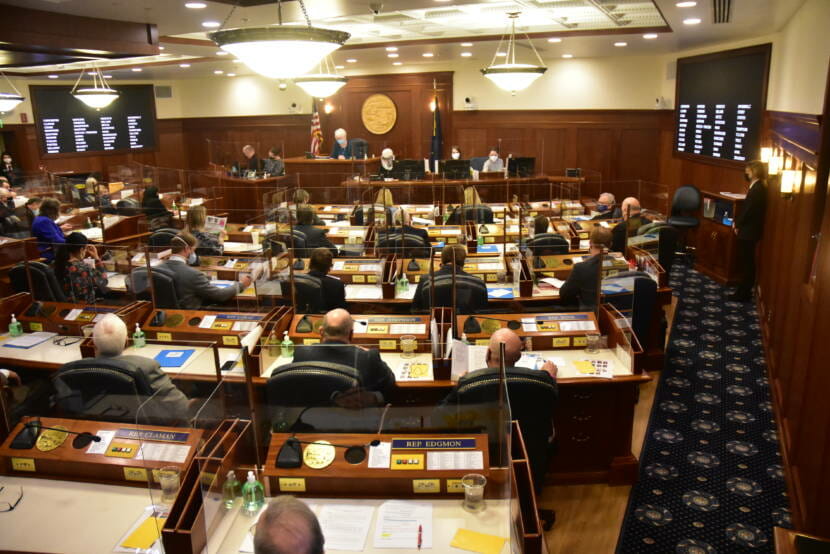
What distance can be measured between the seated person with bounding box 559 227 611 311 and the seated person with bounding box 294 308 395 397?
1.58 meters

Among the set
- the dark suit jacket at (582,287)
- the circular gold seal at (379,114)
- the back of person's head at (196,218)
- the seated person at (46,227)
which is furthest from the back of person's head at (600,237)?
the circular gold seal at (379,114)

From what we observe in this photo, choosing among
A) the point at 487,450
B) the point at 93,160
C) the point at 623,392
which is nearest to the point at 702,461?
the point at 623,392

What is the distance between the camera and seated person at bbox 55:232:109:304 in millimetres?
5281

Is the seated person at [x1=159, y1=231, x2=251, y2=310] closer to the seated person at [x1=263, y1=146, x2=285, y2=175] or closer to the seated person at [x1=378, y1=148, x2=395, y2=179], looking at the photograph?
the seated person at [x1=378, y1=148, x2=395, y2=179]

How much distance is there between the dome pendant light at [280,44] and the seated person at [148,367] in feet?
5.51

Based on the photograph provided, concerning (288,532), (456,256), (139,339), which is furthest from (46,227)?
(288,532)

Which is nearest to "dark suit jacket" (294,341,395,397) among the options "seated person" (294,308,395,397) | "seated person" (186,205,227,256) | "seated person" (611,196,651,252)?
"seated person" (294,308,395,397)

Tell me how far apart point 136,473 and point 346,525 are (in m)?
0.98

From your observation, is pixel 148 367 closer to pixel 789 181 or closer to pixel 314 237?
pixel 314 237

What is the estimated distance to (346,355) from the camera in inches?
137

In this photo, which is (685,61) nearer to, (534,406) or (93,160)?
(534,406)

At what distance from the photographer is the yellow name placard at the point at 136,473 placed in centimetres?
279

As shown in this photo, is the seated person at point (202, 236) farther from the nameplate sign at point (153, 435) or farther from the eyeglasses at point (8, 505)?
the eyeglasses at point (8, 505)

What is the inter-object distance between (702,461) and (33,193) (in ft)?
37.1
